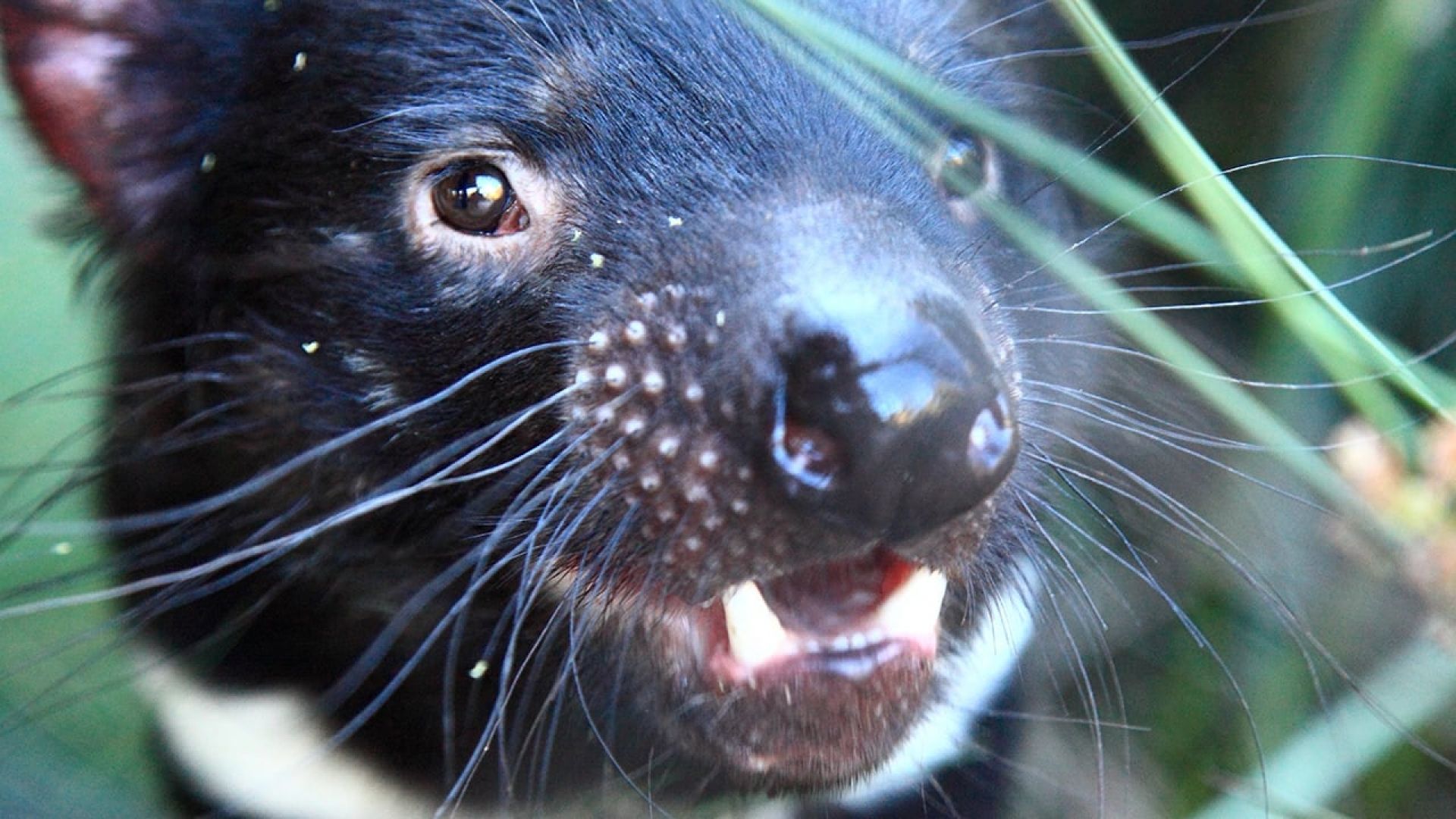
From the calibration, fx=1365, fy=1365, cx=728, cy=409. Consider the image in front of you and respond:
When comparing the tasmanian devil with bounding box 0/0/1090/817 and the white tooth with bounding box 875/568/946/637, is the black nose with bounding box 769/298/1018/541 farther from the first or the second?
the white tooth with bounding box 875/568/946/637

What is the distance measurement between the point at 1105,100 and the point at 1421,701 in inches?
41.5

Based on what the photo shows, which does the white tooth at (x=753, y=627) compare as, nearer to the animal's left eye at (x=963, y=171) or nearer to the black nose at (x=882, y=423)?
the black nose at (x=882, y=423)

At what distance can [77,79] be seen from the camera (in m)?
1.58

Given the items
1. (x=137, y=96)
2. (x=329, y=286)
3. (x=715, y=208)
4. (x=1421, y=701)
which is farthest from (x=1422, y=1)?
(x=137, y=96)

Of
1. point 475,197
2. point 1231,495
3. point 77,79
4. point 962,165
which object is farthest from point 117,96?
point 1231,495

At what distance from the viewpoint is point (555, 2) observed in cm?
134

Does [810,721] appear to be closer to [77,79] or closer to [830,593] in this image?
[830,593]

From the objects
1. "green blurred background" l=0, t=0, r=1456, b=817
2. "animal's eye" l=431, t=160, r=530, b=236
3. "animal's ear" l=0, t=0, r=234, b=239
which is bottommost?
"green blurred background" l=0, t=0, r=1456, b=817

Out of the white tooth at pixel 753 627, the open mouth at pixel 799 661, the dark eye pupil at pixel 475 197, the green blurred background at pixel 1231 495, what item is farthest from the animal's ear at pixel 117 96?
the white tooth at pixel 753 627

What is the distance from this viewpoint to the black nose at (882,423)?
106cm

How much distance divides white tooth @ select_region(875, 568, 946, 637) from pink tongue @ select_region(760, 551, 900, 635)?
0.06ft

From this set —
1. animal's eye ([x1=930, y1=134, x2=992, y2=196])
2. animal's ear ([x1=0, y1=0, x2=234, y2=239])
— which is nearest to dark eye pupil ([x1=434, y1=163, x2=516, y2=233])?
animal's ear ([x1=0, y1=0, x2=234, y2=239])

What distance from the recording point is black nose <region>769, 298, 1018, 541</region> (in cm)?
106

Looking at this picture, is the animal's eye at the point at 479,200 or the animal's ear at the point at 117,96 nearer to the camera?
the animal's eye at the point at 479,200
